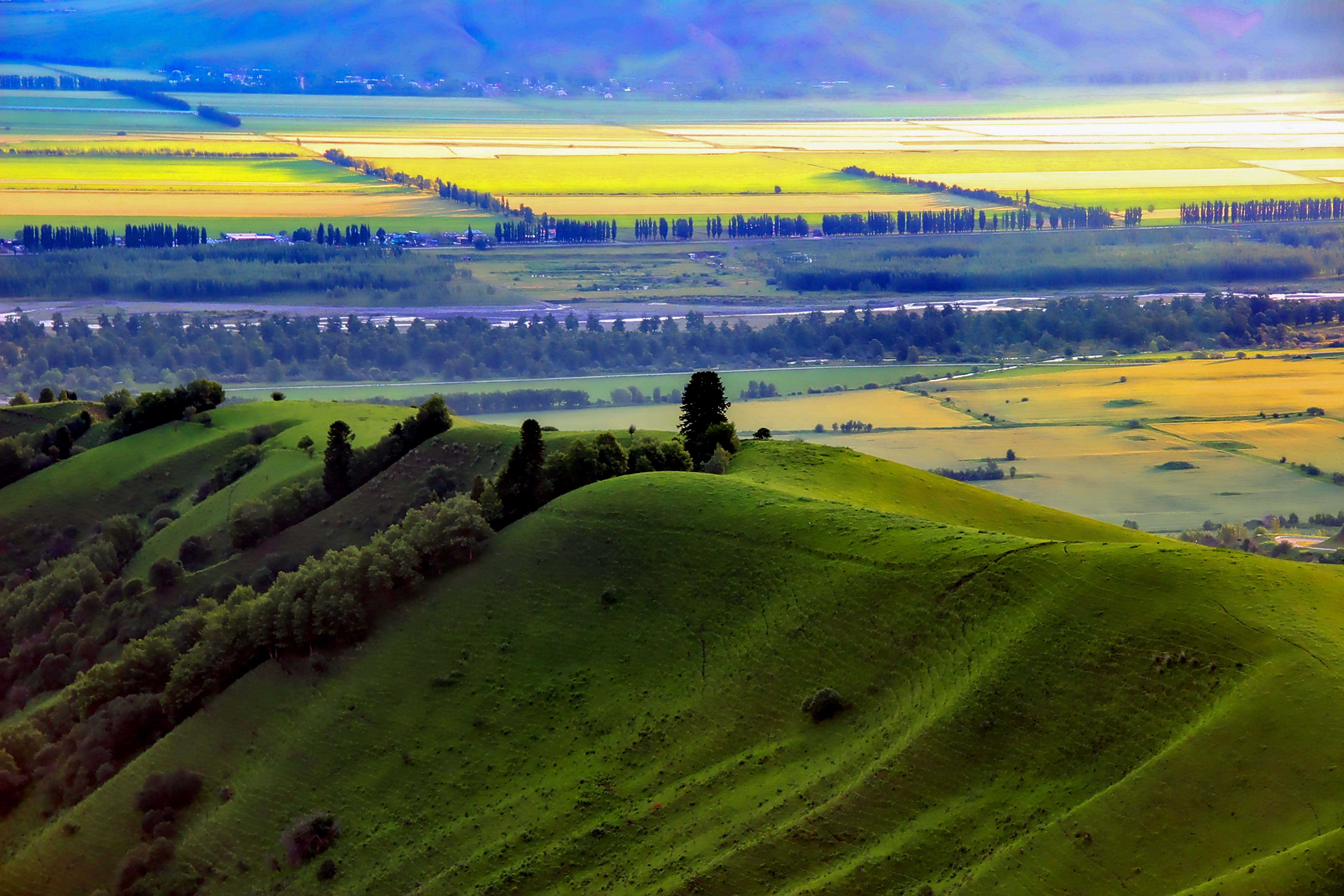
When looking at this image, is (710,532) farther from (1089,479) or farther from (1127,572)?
(1089,479)

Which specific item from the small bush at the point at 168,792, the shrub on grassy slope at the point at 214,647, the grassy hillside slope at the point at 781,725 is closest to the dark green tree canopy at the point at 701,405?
the grassy hillside slope at the point at 781,725

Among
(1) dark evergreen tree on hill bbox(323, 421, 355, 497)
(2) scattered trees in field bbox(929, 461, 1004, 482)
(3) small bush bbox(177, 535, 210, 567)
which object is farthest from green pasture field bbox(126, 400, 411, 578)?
(2) scattered trees in field bbox(929, 461, 1004, 482)

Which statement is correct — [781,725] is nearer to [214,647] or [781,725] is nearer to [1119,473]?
[214,647]

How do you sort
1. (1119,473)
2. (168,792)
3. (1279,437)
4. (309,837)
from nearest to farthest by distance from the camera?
(309,837)
(168,792)
(1119,473)
(1279,437)

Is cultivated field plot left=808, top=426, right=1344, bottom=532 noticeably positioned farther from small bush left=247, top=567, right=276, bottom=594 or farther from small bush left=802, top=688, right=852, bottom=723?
small bush left=802, top=688, right=852, bottom=723

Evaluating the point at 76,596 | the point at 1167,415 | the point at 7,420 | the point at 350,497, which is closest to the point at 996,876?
the point at 350,497

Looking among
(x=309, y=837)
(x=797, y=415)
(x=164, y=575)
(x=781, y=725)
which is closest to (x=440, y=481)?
(x=164, y=575)
